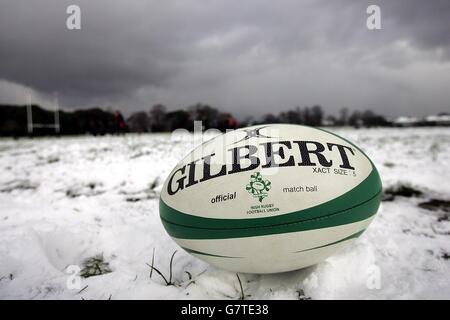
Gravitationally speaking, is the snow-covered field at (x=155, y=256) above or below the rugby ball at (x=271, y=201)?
below

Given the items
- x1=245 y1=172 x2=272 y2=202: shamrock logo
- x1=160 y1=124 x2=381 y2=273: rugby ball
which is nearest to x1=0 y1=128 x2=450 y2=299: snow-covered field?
x1=160 y1=124 x2=381 y2=273: rugby ball

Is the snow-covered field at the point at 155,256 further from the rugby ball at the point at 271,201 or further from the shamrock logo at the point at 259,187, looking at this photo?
the shamrock logo at the point at 259,187

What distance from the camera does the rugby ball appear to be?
5.81 ft

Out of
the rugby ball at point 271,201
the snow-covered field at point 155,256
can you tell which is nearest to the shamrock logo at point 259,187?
the rugby ball at point 271,201

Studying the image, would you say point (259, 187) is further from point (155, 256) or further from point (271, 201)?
point (155, 256)

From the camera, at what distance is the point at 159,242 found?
8.44 feet

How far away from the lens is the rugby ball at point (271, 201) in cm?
177

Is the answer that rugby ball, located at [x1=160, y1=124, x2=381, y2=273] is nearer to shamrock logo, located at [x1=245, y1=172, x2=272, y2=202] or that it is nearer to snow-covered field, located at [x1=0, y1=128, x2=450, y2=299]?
shamrock logo, located at [x1=245, y1=172, x2=272, y2=202]

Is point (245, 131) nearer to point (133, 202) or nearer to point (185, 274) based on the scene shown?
point (185, 274)

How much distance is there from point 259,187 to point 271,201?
11cm

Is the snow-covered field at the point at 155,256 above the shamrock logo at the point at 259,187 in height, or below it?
below

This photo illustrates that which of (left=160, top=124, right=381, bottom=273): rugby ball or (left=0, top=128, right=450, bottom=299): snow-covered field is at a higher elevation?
(left=160, top=124, right=381, bottom=273): rugby ball

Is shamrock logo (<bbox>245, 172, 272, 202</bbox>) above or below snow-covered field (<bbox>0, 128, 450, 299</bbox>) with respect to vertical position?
above
